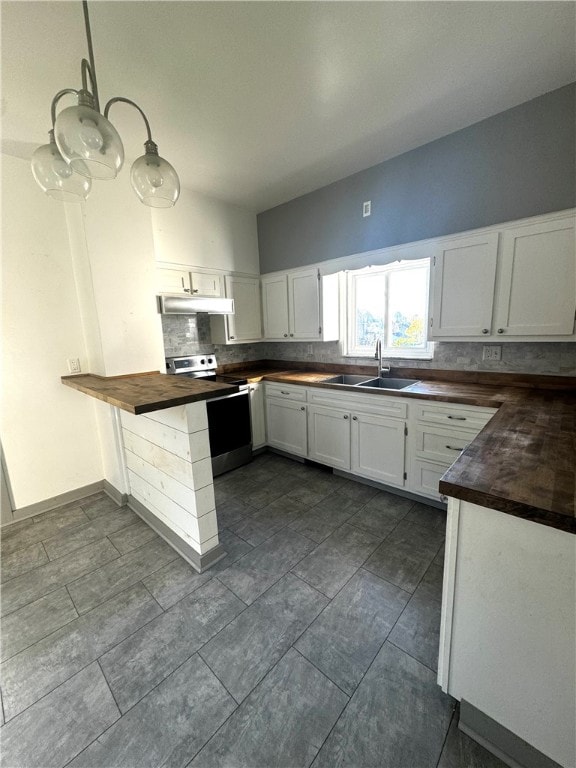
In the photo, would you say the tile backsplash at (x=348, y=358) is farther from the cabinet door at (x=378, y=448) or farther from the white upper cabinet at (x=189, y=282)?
the cabinet door at (x=378, y=448)

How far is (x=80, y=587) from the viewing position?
1773 millimetres

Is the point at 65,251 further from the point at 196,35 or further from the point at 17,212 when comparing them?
the point at 196,35

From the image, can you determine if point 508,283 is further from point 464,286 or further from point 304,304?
point 304,304

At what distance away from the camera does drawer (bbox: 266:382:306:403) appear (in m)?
3.07

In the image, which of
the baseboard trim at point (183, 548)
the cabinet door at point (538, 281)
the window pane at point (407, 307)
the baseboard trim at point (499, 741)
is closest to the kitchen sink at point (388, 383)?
the window pane at point (407, 307)

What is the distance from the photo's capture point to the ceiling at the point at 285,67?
1.33 metres

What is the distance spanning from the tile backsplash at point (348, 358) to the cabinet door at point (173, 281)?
34 centimetres

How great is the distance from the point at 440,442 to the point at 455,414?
241 millimetres

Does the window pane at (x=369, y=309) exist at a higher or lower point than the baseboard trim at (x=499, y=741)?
higher

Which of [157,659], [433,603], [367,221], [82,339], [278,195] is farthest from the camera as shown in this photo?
[278,195]

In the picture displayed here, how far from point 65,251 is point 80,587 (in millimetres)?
2457

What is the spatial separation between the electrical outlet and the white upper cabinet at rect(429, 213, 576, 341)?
207 mm

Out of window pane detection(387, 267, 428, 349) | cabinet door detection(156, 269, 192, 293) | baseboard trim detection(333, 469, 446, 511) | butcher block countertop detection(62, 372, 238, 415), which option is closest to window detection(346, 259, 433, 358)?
window pane detection(387, 267, 428, 349)

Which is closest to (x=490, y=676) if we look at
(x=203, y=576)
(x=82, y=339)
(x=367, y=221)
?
(x=203, y=576)
